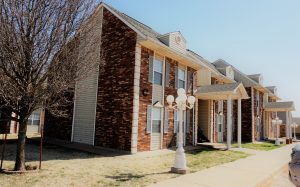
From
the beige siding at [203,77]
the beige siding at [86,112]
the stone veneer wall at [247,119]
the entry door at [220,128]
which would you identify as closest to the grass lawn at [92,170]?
the beige siding at [86,112]

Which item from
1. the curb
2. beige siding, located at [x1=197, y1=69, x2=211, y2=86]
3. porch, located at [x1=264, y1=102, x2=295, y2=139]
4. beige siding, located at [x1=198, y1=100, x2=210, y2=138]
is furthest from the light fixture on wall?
porch, located at [x1=264, y1=102, x2=295, y2=139]

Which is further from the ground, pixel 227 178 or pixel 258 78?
pixel 258 78

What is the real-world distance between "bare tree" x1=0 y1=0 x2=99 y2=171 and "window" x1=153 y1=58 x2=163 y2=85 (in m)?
7.55

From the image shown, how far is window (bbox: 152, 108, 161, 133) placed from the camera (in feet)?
52.7

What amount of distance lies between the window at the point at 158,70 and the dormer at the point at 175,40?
51.7 inches

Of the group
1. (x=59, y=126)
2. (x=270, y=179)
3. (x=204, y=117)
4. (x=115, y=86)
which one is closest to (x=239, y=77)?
(x=204, y=117)

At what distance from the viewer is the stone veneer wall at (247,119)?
30.9 meters

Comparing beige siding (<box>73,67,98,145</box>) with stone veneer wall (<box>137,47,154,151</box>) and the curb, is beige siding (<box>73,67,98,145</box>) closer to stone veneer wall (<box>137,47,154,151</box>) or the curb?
stone veneer wall (<box>137,47,154,151</box>)

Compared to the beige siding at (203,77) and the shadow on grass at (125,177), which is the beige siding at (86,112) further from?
the beige siding at (203,77)

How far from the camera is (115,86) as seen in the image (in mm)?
15641

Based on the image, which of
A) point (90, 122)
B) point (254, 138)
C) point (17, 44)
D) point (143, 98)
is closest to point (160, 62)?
point (143, 98)

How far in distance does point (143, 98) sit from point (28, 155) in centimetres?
650

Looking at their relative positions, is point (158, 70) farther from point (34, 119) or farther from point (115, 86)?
point (34, 119)

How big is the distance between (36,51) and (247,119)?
27.6 m
